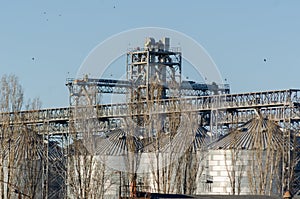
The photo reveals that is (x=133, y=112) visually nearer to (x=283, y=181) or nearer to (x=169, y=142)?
(x=169, y=142)

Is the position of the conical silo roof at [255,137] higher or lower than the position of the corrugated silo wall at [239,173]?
higher

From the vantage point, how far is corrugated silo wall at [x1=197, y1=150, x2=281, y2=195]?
62.4 meters

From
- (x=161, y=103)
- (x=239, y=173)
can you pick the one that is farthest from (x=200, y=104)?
(x=239, y=173)

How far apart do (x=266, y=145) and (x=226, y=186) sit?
392 centimetres

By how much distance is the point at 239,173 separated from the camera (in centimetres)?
6419

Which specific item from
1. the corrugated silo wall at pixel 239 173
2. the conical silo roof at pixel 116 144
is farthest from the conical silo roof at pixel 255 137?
the conical silo roof at pixel 116 144

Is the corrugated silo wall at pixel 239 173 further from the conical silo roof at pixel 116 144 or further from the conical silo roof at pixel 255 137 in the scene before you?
the conical silo roof at pixel 116 144

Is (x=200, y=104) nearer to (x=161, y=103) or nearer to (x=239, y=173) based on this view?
(x=161, y=103)

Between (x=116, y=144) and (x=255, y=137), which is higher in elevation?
(x=255, y=137)

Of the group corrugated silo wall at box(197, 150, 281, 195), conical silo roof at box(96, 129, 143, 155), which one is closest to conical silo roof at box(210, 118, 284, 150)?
corrugated silo wall at box(197, 150, 281, 195)

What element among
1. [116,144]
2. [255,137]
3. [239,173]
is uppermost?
[255,137]

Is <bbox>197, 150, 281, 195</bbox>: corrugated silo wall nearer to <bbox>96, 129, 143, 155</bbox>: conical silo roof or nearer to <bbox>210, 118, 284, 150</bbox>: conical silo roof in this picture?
<bbox>210, 118, 284, 150</bbox>: conical silo roof

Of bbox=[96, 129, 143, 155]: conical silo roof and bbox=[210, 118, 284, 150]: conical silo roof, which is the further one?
bbox=[96, 129, 143, 155]: conical silo roof

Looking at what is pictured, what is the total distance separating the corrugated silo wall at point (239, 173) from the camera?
62.4 metres
